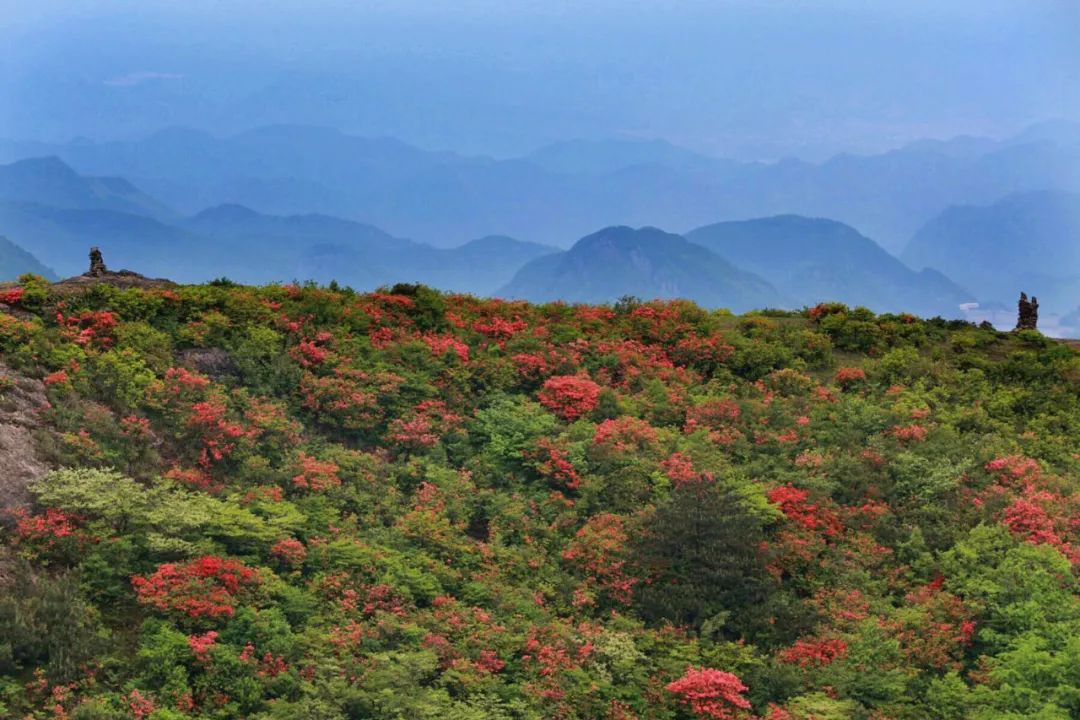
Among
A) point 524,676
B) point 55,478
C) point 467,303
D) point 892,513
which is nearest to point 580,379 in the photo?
point 467,303


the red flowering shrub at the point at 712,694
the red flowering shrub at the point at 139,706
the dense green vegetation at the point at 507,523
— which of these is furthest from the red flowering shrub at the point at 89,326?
the red flowering shrub at the point at 712,694

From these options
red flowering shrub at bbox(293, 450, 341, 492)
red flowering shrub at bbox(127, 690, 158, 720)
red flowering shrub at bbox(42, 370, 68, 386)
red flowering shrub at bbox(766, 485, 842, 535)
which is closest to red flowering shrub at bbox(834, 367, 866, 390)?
red flowering shrub at bbox(766, 485, 842, 535)

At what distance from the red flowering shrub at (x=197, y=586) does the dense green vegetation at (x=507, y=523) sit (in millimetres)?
51

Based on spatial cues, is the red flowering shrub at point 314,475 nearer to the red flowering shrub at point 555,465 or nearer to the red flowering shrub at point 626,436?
the red flowering shrub at point 555,465

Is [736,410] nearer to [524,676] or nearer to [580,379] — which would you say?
[580,379]

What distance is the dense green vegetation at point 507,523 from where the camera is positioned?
14.5 m

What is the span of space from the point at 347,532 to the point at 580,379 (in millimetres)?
8240

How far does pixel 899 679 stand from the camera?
50.3 feet

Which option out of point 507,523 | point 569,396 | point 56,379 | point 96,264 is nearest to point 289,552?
point 507,523

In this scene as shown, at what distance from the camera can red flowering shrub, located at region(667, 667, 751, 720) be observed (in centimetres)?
1477

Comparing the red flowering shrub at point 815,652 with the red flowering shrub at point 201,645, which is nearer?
the red flowering shrub at point 201,645

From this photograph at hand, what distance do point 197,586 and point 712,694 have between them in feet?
26.3

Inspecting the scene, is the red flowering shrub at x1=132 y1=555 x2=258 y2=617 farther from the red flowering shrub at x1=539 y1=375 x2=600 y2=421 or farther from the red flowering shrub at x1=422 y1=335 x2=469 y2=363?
the red flowering shrub at x1=422 y1=335 x2=469 y2=363

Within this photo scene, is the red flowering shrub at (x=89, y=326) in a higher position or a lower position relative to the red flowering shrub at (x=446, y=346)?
lower
